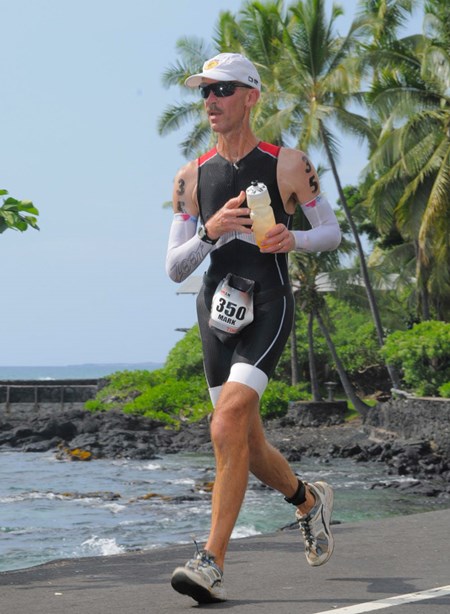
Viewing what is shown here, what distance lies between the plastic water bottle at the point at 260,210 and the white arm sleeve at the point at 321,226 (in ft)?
1.19

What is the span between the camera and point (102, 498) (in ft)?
82.4

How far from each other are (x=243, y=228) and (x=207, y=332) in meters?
0.50

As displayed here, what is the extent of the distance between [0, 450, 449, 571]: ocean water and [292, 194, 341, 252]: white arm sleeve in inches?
341

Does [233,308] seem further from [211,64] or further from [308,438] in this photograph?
[308,438]

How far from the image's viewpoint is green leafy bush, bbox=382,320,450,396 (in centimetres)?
3130

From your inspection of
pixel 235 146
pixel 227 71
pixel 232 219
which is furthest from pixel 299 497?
pixel 227 71

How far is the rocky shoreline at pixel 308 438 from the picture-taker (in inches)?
1133

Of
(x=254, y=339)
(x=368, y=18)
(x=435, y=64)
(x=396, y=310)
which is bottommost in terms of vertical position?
(x=254, y=339)

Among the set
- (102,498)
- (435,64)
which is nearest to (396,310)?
(435,64)

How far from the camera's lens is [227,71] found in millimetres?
5066

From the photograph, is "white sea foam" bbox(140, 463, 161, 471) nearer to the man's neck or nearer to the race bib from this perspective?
the man's neck

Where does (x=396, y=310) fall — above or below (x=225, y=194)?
above

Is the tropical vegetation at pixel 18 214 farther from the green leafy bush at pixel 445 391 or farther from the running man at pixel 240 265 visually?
the green leafy bush at pixel 445 391

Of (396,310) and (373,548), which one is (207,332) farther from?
(396,310)
